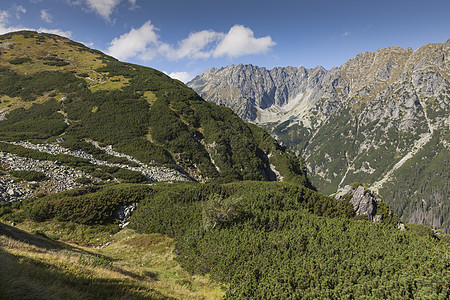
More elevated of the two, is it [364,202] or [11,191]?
[11,191]

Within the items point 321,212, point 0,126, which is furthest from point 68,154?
point 321,212

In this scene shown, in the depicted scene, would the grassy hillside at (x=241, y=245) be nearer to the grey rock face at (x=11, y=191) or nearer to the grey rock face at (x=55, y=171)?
the grey rock face at (x=11, y=191)

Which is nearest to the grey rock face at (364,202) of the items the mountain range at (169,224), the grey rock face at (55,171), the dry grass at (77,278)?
the mountain range at (169,224)

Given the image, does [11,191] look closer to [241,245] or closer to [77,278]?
[77,278]

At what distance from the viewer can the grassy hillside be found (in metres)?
10.4

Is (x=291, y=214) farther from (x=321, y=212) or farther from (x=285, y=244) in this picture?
(x=321, y=212)

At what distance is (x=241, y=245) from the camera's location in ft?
52.7

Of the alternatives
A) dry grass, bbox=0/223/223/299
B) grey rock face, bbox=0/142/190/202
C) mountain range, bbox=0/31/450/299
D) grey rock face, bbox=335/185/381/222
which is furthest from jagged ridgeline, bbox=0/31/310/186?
dry grass, bbox=0/223/223/299

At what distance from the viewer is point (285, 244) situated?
1556cm

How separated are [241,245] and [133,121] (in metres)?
53.2

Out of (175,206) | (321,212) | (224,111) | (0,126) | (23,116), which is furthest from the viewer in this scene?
(224,111)

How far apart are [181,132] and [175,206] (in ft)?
123

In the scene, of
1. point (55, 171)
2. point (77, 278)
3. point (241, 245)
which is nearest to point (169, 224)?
point (241, 245)

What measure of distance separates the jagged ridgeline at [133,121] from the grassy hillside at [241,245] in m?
24.3
